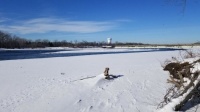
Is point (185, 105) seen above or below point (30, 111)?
above

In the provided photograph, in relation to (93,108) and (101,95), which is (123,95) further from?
A: (93,108)

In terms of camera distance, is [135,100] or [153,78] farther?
[153,78]

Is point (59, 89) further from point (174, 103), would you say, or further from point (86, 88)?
point (174, 103)

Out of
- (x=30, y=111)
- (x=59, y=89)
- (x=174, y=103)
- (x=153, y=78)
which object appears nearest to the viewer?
(x=174, y=103)

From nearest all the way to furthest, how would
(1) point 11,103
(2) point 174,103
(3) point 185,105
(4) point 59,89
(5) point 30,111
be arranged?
(2) point 174,103
(3) point 185,105
(5) point 30,111
(1) point 11,103
(4) point 59,89

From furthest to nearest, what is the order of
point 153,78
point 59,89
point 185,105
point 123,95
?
point 153,78, point 59,89, point 123,95, point 185,105

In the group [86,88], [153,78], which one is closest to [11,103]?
[86,88]

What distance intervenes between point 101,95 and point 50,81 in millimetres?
4021

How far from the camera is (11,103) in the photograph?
8.32 meters

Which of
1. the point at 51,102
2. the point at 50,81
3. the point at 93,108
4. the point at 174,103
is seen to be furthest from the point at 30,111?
the point at 50,81

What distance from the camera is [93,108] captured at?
7762 mm

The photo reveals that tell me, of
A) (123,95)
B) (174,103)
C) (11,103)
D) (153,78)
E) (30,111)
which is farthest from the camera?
(153,78)

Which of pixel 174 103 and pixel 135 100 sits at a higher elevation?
pixel 174 103

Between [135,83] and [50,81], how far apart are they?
4.16 metres
